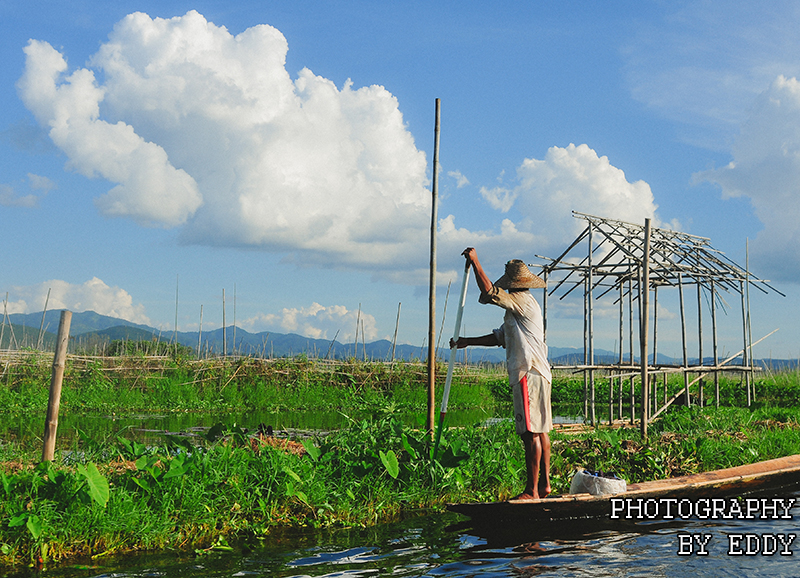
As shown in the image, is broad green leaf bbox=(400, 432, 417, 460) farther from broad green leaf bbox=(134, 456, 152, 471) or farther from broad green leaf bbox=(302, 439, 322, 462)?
broad green leaf bbox=(134, 456, 152, 471)

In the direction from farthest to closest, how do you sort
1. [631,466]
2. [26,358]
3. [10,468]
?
[26,358] → [631,466] → [10,468]

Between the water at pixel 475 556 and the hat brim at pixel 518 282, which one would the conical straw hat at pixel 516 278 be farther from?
the water at pixel 475 556

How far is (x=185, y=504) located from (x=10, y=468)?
2.17 m

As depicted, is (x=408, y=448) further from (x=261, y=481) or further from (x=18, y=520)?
(x=18, y=520)

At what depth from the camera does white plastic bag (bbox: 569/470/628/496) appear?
5.57 meters

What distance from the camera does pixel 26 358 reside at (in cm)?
1636

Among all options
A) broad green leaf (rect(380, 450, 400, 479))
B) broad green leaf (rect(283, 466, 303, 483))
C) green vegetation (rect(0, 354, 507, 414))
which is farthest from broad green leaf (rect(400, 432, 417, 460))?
green vegetation (rect(0, 354, 507, 414))

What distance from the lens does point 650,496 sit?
5.89 meters

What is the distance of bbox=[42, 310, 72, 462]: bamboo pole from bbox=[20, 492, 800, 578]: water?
1.45 meters

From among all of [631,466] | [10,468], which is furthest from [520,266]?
[10,468]

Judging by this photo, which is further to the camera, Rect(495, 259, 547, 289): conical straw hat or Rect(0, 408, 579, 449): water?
Rect(0, 408, 579, 449): water

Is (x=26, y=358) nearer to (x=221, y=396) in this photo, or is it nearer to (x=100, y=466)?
(x=221, y=396)

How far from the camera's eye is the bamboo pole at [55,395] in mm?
5535

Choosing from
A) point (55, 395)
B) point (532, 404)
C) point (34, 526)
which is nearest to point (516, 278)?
point (532, 404)
